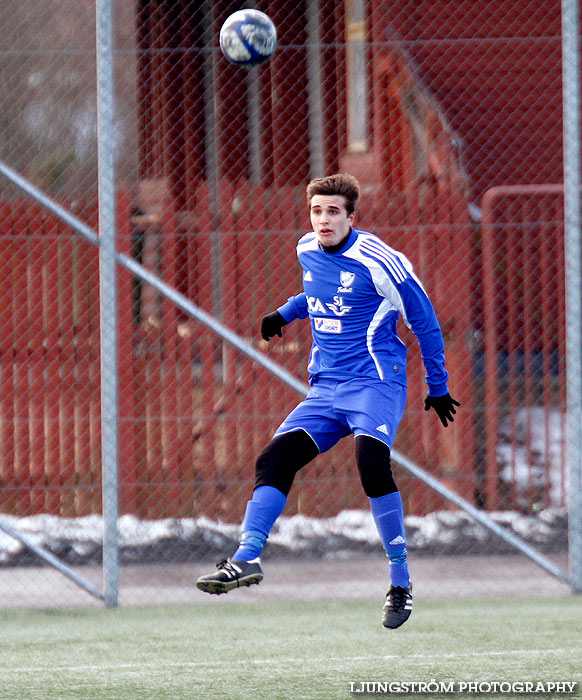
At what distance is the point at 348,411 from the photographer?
5383 millimetres

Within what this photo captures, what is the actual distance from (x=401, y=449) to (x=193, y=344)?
1668mm

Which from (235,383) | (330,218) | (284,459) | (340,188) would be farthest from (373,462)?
(235,383)

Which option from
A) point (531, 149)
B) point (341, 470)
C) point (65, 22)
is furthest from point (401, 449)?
point (65, 22)

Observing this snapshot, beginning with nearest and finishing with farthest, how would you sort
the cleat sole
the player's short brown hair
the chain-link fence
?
1. the cleat sole
2. the player's short brown hair
3. the chain-link fence

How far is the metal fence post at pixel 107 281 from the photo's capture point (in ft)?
24.6

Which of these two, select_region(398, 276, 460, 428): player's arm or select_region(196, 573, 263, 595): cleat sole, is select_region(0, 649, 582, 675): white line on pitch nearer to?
select_region(196, 573, 263, 595): cleat sole

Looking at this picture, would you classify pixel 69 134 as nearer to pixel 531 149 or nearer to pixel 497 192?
pixel 531 149

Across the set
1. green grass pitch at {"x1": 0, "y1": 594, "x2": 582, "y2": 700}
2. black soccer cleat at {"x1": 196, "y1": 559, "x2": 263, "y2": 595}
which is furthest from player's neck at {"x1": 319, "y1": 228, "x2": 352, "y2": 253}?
green grass pitch at {"x1": 0, "y1": 594, "x2": 582, "y2": 700}

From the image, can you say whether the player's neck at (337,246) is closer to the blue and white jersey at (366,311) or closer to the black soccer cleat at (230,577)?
the blue and white jersey at (366,311)

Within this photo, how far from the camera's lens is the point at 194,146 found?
12.0 metres

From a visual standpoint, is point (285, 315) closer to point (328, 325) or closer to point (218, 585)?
point (328, 325)

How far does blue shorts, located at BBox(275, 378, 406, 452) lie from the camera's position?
17.5ft

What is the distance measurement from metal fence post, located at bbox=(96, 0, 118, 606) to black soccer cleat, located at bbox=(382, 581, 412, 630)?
2.59m

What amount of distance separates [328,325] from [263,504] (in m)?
0.81
